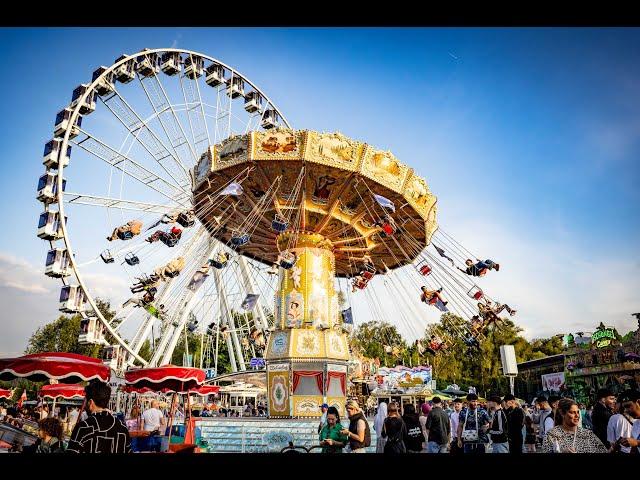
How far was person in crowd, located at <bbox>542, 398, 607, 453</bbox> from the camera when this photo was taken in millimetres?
3814

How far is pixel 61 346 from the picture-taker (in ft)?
157

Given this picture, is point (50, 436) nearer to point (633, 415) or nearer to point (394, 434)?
point (394, 434)

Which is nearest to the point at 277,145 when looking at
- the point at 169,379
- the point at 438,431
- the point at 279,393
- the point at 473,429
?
the point at 169,379

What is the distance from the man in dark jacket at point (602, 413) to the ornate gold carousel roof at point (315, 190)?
10.6m

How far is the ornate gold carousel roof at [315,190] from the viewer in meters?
15.9

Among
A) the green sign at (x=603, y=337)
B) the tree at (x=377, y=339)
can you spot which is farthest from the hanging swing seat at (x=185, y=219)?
the tree at (x=377, y=339)

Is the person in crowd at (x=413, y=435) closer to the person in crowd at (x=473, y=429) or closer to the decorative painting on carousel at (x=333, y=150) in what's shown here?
the person in crowd at (x=473, y=429)

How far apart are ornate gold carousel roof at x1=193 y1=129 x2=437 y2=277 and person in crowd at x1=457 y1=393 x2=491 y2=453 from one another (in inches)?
381

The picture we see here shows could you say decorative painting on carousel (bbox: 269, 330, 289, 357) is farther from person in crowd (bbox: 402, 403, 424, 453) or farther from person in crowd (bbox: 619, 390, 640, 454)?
person in crowd (bbox: 619, 390, 640, 454)

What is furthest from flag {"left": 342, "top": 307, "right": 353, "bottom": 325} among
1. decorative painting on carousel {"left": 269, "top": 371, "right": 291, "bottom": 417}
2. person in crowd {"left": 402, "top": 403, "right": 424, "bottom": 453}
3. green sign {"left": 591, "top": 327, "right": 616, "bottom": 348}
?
green sign {"left": 591, "top": 327, "right": 616, "bottom": 348}

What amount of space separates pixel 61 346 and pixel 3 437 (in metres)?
46.2

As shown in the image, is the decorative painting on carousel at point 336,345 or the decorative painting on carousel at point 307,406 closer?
the decorative painting on carousel at point 307,406
